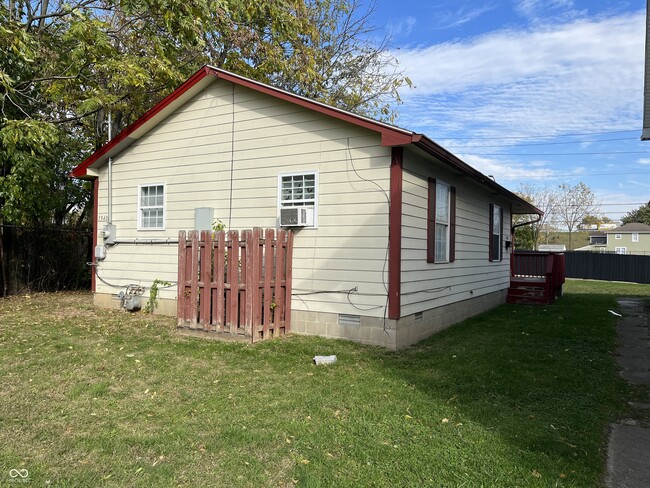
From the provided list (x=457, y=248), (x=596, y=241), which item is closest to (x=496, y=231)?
(x=457, y=248)

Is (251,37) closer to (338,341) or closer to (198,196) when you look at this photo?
(198,196)

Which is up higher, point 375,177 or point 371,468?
point 375,177

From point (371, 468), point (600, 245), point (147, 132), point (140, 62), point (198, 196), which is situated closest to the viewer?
point (371, 468)

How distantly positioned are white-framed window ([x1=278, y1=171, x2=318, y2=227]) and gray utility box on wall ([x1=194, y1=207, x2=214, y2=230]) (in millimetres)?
1523

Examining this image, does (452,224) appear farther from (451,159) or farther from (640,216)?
(640,216)

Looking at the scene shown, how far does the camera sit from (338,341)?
716cm

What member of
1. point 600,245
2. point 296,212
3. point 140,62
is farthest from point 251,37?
point 600,245

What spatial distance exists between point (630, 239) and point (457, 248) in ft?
167

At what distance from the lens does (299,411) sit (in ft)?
13.9

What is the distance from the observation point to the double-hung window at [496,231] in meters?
12.2

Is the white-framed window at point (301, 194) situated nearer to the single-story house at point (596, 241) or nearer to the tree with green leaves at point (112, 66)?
the tree with green leaves at point (112, 66)

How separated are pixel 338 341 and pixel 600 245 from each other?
186 feet

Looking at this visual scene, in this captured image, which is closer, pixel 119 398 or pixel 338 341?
pixel 119 398

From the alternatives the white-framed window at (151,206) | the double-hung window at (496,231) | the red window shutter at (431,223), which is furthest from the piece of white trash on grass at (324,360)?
the double-hung window at (496,231)
